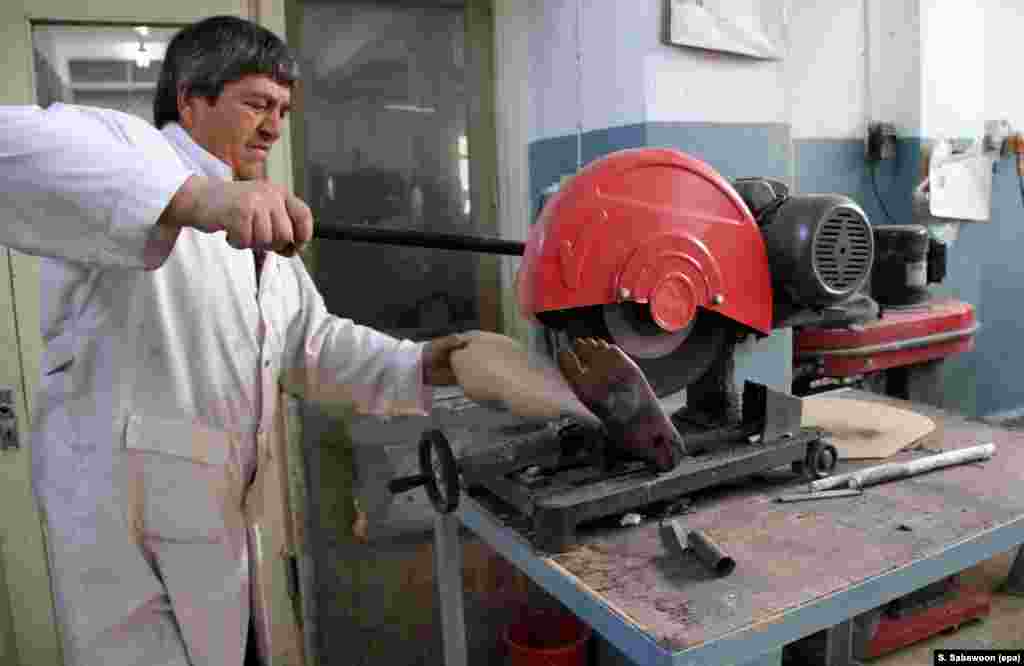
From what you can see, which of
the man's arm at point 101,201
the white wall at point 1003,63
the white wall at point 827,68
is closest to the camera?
the man's arm at point 101,201

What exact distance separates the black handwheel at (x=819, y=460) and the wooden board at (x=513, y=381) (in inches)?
15.0

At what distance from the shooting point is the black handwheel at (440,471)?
1164mm

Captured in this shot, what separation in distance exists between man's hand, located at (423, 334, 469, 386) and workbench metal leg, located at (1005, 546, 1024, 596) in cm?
211

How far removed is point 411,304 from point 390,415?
1127 mm

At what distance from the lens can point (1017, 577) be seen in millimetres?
2463

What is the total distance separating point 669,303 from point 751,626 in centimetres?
44

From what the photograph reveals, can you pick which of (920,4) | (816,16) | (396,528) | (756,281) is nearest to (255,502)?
(756,281)

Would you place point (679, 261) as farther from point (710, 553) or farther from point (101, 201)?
point (101, 201)

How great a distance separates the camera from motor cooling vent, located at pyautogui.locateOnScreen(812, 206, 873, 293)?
116cm

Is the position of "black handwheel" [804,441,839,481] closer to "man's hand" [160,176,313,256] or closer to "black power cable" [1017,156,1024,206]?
"man's hand" [160,176,313,256]

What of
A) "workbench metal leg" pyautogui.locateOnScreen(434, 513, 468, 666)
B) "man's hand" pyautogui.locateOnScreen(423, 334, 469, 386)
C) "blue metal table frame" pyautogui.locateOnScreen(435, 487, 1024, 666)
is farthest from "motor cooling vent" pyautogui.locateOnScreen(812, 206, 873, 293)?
"workbench metal leg" pyautogui.locateOnScreen(434, 513, 468, 666)

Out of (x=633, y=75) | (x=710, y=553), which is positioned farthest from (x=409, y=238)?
(x=633, y=75)

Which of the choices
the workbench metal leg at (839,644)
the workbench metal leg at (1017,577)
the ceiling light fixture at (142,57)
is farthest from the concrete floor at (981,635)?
A: the ceiling light fixture at (142,57)

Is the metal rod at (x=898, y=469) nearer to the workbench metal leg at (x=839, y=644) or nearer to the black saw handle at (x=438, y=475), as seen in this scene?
the black saw handle at (x=438, y=475)
